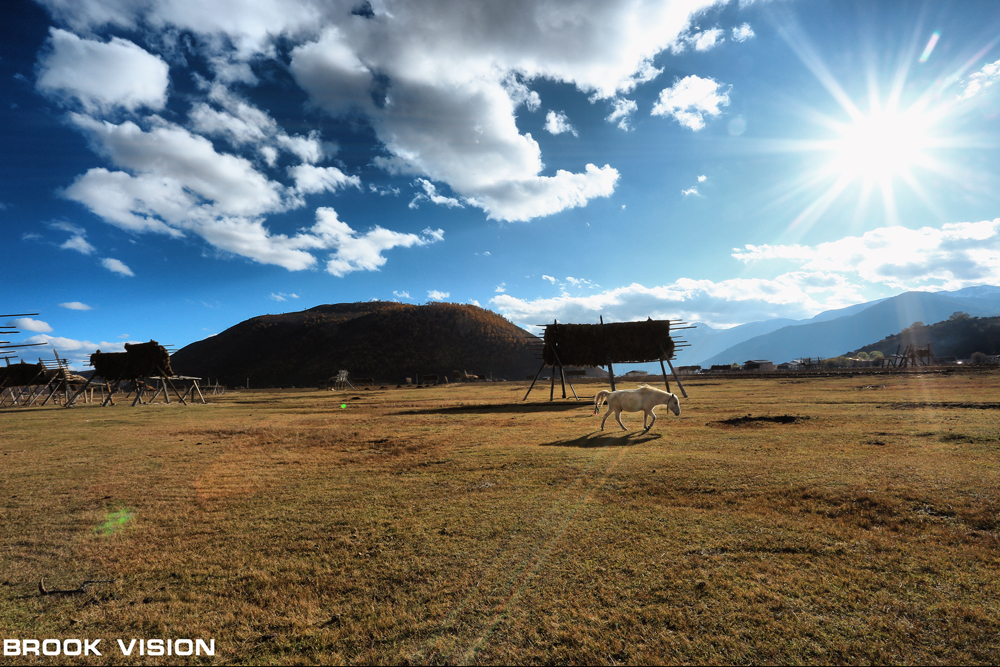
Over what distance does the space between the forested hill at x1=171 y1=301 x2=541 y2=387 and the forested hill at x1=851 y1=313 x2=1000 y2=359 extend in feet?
310

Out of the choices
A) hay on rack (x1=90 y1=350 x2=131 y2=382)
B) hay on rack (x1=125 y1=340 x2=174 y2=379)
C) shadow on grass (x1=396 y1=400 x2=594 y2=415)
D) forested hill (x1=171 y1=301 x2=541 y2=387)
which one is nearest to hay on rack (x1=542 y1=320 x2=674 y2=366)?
shadow on grass (x1=396 y1=400 x2=594 y2=415)

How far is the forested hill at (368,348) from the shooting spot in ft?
331

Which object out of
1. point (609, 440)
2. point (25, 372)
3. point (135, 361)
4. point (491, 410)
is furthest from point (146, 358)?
point (609, 440)

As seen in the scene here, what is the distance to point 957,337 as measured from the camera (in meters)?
106

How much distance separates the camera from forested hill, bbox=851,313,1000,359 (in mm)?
96188

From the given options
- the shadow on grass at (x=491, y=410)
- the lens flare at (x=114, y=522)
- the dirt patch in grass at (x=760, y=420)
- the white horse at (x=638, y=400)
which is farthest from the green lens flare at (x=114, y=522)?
the shadow on grass at (x=491, y=410)

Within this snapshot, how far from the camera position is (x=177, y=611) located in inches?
133

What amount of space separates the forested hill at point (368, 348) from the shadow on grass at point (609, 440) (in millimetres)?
83346

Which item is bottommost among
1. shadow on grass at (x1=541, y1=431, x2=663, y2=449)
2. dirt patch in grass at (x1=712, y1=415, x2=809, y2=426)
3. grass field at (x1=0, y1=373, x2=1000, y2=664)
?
shadow on grass at (x1=541, y1=431, x2=663, y2=449)

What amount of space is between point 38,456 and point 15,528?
713cm

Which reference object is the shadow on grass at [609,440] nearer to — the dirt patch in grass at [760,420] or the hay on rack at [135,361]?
the dirt patch in grass at [760,420]

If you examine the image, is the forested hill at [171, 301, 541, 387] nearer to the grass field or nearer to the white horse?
the white horse

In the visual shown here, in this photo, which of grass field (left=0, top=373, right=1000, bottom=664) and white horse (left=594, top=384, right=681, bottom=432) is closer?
grass field (left=0, top=373, right=1000, bottom=664)

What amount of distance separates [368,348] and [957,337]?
491ft
